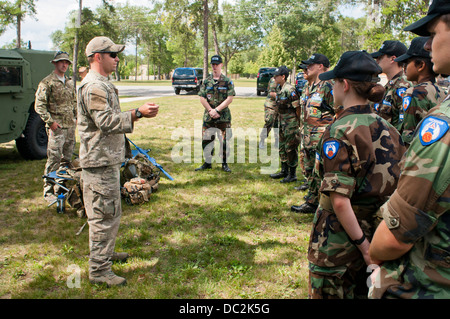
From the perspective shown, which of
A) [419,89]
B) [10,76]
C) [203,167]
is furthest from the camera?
[203,167]

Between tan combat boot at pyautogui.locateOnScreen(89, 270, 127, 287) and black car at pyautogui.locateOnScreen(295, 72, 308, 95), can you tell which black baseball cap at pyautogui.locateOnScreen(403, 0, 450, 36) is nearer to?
tan combat boot at pyautogui.locateOnScreen(89, 270, 127, 287)

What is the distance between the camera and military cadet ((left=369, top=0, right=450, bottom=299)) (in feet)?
3.62

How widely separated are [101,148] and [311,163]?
3105mm

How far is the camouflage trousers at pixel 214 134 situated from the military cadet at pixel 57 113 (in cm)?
251

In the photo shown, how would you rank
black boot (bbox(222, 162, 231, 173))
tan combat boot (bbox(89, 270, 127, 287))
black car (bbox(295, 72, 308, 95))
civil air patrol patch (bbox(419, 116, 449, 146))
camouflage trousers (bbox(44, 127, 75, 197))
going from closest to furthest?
civil air patrol patch (bbox(419, 116, 449, 146)) < tan combat boot (bbox(89, 270, 127, 287)) < camouflage trousers (bbox(44, 127, 75, 197)) < black car (bbox(295, 72, 308, 95)) < black boot (bbox(222, 162, 231, 173))

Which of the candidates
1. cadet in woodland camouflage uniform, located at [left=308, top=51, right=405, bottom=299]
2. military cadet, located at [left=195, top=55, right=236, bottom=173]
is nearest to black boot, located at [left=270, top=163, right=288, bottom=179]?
military cadet, located at [left=195, top=55, right=236, bottom=173]

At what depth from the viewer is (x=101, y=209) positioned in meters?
3.10

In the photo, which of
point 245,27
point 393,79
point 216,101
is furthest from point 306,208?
point 245,27

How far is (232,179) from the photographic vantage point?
6.52 meters

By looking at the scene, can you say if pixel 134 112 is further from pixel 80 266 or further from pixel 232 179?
pixel 232 179

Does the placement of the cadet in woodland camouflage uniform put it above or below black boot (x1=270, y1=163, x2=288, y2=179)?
above

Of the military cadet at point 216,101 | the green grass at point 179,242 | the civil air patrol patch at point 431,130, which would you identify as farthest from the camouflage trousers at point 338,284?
the military cadet at point 216,101

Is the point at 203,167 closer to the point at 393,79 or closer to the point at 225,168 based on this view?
the point at 225,168

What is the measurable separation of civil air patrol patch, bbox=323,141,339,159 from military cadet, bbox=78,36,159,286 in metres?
1.62
